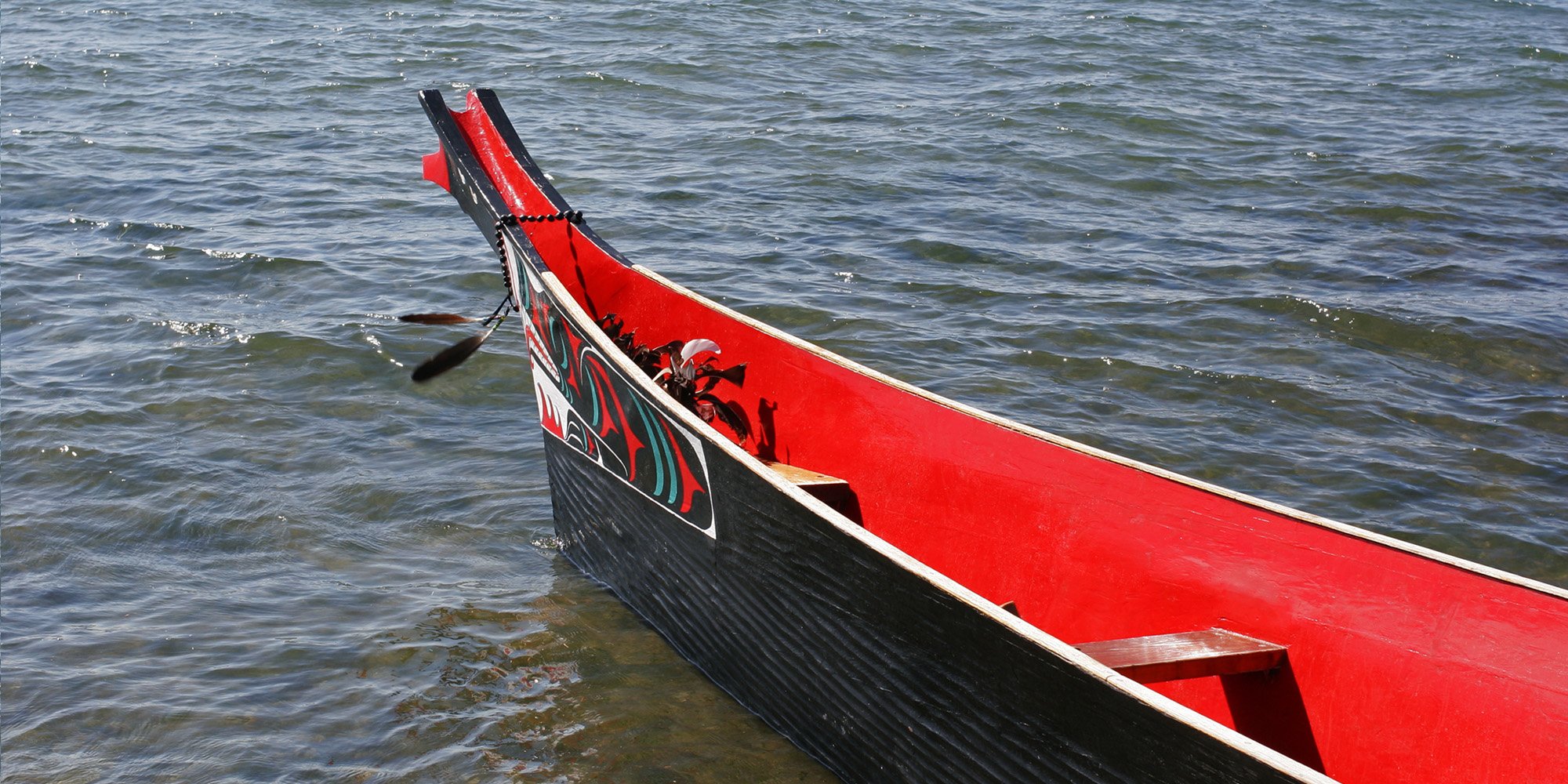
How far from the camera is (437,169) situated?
5367 millimetres

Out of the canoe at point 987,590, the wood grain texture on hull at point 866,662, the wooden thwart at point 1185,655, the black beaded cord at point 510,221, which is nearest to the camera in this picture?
the wood grain texture on hull at point 866,662

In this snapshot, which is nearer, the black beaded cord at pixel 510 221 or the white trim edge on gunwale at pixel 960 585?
the white trim edge on gunwale at pixel 960 585

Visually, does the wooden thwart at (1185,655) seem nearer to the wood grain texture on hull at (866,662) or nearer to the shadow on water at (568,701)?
the wood grain texture on hull at (866,662)

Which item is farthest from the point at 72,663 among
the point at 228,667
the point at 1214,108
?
the point at 1214,108

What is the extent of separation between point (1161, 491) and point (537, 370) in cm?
226

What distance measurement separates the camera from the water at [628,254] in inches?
170

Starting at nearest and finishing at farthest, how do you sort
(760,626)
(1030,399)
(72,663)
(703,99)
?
(760,626) < (72,663) < (1030,399) < (703,99)

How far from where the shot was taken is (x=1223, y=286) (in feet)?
25.8

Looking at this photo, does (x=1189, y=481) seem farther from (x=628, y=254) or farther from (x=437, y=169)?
(x=628, y=254)

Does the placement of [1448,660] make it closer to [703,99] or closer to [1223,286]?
[1223,286]

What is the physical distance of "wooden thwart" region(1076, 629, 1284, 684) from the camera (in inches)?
129

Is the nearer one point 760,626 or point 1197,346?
point 760,626

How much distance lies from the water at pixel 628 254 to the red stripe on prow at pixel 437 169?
4.13 feet

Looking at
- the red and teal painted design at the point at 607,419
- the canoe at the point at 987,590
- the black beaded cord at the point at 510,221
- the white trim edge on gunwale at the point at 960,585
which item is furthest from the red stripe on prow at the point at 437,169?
the white trim edge on gunwale at the point at 960,585
